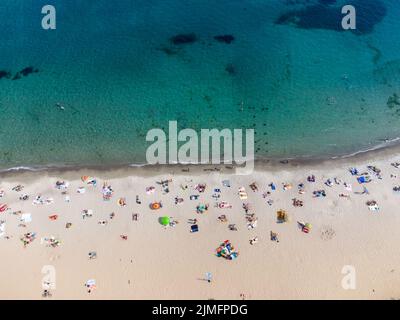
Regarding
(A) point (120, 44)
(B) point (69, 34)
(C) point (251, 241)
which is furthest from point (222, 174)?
(B) point (69, 34)

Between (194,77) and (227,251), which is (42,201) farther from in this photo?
(194,77)

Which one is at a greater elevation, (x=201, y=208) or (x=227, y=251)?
(x=201, y=208)

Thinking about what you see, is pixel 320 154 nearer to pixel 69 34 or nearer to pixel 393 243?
pixel 393 243

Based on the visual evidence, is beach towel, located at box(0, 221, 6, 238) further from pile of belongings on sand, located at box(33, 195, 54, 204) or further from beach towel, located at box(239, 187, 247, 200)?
beach towel, located at box(239, 187, 247, 200)

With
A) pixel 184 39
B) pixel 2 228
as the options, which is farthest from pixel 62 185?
pixel 184 39
